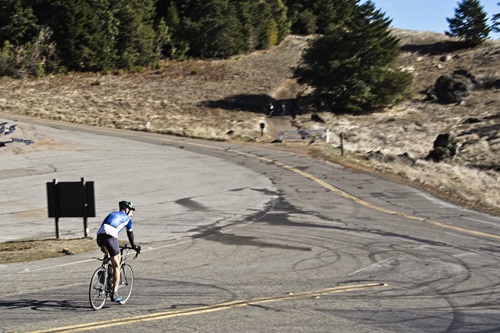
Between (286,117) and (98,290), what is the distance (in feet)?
182

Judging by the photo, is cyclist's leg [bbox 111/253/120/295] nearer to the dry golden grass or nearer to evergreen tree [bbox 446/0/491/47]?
the dry golden grass

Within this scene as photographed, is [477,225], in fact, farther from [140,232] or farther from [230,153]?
[230,153]

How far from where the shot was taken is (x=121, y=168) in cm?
3797

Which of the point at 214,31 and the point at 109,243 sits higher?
the point at 214,31

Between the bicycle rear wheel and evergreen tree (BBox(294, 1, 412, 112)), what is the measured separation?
186 feet

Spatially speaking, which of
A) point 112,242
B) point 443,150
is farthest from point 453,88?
point 112,242

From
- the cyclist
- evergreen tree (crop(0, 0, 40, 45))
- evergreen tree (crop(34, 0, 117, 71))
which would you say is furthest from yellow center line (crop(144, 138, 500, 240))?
evergreen tree (crop(0, 0, 40, 45))

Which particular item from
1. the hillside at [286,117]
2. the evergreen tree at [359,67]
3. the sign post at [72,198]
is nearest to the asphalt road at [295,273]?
the sign post at [72,198]

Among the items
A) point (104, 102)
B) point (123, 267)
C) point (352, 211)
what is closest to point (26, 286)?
point (123, 267)

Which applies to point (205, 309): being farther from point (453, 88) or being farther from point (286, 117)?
point (453, 88)

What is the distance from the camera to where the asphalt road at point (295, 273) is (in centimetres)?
1131

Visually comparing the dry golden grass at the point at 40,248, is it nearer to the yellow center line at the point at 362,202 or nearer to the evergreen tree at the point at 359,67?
the yellow center line at the point at 362,202

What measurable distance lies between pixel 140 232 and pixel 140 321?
10946mm

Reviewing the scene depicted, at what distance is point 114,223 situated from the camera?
1240 cm
